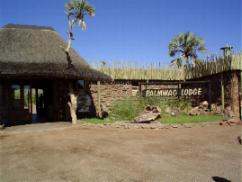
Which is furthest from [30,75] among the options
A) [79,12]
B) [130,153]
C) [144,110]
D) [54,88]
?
[130,153]

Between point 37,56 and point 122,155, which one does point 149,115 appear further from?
point 37,56

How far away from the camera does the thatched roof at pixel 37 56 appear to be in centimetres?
1329

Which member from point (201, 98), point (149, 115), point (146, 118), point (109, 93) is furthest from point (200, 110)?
point (109, 93)

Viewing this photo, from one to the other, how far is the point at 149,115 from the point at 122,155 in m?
6.75

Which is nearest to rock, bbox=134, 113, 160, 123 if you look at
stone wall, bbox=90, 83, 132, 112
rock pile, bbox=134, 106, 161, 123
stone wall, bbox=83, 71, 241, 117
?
rock pile, bbox=134, 106, 161, 123

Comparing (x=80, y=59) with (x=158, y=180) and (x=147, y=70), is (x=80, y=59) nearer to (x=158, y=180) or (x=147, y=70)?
(x=147, y=70)

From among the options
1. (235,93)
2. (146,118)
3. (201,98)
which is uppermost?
(235,93)

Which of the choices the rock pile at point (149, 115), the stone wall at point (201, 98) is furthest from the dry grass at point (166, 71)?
the rock pile at point (149, 115)

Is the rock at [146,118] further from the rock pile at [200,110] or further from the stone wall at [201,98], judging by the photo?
the stone wall at [201,98]

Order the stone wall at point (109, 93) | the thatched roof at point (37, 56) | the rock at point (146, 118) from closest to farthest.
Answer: the thatched roof at point (37, 56) < the rock at point (146, 118) < the stone wall at point (109, 93)

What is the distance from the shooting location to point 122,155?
7.55 meters

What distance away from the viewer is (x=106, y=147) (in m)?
8.64

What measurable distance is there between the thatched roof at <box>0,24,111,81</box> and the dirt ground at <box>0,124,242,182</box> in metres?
3.12

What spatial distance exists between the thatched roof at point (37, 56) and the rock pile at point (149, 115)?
2864mm
